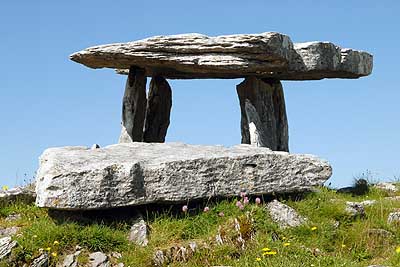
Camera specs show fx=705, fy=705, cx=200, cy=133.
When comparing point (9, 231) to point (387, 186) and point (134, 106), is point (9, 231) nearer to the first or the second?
point (134, 106)

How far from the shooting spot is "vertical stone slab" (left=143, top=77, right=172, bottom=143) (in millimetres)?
19344

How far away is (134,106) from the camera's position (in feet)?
60.4

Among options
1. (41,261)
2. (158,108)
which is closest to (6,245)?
(41,261)

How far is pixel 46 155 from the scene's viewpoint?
41.0 feet

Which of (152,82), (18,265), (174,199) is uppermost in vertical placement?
A: (152,82)

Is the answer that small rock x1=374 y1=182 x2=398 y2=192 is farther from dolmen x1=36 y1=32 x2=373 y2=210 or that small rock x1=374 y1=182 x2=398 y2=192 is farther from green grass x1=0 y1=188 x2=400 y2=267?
green grass x1=0 y1=188 x2=400 y2=267

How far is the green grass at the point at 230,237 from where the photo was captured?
33.0 feet

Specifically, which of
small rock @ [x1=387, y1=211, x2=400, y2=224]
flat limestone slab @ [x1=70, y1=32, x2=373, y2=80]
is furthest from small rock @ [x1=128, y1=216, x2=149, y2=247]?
flat limestone slab @ [x1=70, y1=32, x2=373, y2=80]

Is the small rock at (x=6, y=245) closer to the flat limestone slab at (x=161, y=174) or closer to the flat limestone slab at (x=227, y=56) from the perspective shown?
the flat limestone slab at (x=161, y=174)

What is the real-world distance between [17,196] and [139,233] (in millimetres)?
2798

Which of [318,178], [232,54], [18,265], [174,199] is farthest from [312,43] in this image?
[18,265]

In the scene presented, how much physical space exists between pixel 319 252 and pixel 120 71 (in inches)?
462

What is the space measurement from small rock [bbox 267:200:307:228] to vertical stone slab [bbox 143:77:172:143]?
8066 mm

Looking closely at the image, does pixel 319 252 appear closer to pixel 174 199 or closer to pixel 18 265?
pixel 174 199
